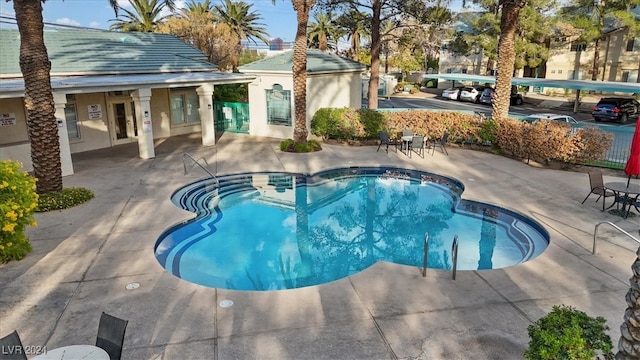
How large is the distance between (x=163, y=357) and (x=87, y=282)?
3.05 metres

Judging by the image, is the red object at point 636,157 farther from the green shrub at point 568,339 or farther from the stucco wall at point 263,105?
the stucco wall at point 263,105

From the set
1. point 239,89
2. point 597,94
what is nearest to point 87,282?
point 239,89

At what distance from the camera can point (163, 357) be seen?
19.9 ft

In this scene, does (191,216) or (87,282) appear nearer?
(87,282)

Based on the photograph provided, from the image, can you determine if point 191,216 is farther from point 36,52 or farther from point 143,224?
point 36,52

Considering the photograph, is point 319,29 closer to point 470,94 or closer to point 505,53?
point 470,94

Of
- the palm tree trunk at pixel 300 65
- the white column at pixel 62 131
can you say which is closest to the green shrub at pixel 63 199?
the white column at pixel 62 131

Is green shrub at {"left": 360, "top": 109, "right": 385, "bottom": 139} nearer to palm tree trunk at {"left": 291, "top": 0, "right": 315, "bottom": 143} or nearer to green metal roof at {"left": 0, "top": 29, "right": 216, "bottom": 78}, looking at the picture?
palm tree trunk at {"left": 291, "top": 0, "right": 315, "bottom": 143}

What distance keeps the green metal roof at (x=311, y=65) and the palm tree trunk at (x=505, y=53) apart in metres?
7.58

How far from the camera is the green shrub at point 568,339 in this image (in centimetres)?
456

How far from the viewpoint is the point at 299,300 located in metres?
7.56

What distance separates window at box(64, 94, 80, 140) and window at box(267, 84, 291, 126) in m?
Result: 8.76

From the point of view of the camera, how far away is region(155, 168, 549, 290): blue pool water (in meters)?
10.3

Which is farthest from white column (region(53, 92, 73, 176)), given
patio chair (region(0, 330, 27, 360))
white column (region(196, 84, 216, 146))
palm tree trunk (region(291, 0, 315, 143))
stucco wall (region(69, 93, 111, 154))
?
patio chair (region(0, 330, 27, 360))
